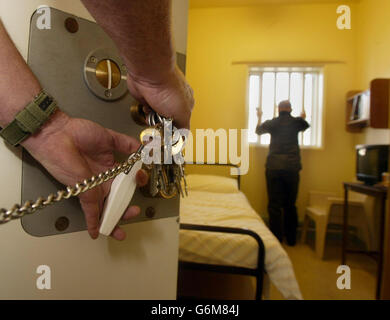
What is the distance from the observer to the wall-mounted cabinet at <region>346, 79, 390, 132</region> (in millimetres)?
1215

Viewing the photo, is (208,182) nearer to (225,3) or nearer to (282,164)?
(282,164)

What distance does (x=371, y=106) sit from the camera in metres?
1.29

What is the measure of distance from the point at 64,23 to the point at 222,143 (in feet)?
0.96

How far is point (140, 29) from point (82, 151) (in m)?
0.16

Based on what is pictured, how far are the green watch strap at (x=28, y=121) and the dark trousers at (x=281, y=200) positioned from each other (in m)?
0.56

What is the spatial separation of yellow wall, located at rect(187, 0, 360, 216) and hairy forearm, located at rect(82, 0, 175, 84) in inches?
5.7

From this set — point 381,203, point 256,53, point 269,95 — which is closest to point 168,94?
point 269,95

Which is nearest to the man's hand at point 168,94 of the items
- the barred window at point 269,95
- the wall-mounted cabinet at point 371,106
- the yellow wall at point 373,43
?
the barred window at point 269,95

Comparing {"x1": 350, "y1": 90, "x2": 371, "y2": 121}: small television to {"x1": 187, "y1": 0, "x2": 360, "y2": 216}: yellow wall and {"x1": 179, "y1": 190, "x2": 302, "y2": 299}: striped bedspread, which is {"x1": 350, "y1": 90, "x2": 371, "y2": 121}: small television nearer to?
{"x1": 187, "y1": 0, "x2": 360, "y2": 216}: yellow wall

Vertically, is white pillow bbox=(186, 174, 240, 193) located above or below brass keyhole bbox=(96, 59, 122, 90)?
below

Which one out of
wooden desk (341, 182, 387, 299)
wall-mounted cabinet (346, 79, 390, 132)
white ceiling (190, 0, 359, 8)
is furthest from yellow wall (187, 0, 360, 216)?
wooden desk (341, 182, 387, 299)

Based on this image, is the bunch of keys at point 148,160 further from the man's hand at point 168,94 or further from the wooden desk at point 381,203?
the wooden desk at point 381,203
